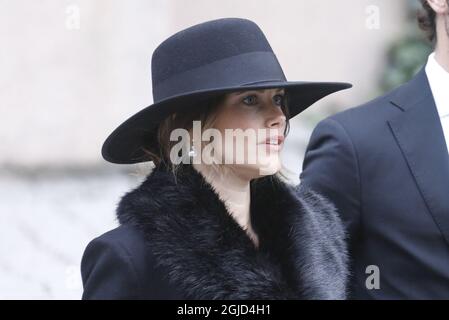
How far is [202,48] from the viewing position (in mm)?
2553

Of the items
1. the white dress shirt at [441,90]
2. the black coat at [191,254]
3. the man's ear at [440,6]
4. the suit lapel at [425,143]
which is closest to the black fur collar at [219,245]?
the black coat at [191,254]

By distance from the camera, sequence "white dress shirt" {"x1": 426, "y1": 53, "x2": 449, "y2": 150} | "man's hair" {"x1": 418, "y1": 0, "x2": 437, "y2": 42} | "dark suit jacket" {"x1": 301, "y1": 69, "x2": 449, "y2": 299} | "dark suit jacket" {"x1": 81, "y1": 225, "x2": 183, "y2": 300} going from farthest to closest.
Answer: "man's hair" {"x1": 418, "y1": 0, "x2": 437, "y2": 42}, "white dress shirt" {"x1": 426, "y1": 53, "x2": 449, "y2": 150}, "dark suit jacket" {"x1": 301, "y1": 69, "x2": 449, "y2": 299}, "dark suit jacket" {"x1": 81, "y1": 225, "x2": 183, "y2": 300}

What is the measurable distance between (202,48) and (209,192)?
359 mm

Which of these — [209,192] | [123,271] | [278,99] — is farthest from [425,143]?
[123,271]

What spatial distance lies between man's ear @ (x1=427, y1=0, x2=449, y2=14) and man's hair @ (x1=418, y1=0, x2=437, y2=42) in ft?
0.19

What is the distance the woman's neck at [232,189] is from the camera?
2598 mm

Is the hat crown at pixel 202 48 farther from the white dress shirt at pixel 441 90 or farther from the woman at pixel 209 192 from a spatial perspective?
the white dress shirt at pixel 441 90

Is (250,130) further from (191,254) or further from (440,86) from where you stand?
(440,86)

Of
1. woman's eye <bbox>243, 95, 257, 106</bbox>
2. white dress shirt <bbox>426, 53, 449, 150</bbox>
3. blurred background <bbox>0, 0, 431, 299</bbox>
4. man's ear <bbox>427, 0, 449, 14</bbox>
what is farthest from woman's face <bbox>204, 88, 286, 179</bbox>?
blurred background <bbox>0, 0, 431, 299</bbox>

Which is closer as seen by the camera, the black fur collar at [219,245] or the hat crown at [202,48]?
the black fur collar at [219,245]

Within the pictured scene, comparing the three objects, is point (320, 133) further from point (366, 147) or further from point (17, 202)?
point (17, 202)

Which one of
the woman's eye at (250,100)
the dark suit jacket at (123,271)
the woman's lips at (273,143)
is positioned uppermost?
the woman's eye at (250,100)

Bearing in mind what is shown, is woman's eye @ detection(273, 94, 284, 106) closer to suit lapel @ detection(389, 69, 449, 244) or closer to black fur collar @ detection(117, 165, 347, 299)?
black fur collar @ detection(117, 165, 347, 299)

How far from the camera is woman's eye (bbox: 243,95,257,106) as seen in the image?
2.55m
